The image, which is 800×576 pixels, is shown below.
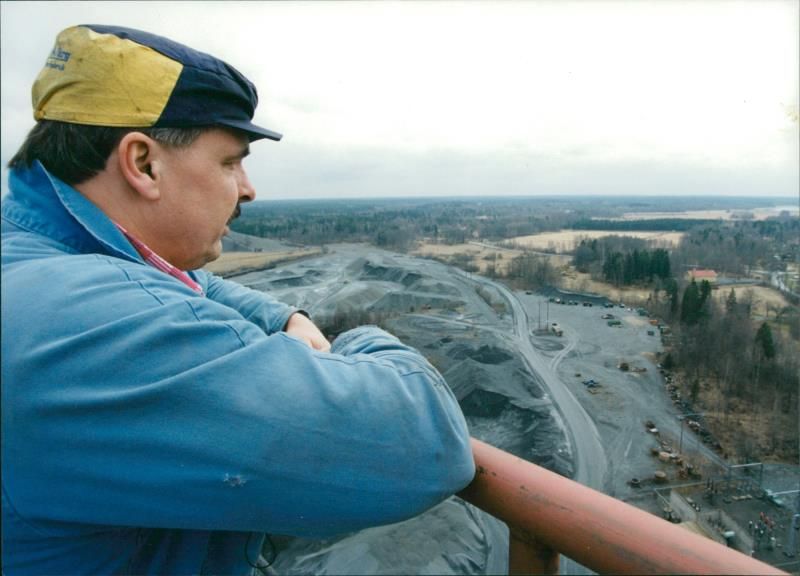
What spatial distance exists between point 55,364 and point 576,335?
33.3 feet

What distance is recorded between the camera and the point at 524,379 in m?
7.41

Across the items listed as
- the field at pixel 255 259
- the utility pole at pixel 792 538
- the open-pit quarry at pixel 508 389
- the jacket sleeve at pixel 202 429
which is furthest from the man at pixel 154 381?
the field at pixel 255 259

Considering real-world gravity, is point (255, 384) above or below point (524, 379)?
above

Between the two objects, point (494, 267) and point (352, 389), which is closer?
point (352, 389)

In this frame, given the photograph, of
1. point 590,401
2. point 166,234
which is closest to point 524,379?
point 590,401

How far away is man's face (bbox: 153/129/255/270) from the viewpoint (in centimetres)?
51

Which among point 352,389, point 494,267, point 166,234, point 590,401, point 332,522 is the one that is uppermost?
point 166,234

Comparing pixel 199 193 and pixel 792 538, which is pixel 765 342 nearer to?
pixel 792 538

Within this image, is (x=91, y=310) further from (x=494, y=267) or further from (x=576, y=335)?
(x=494, y=267)

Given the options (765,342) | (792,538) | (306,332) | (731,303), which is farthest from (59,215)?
(731,303)

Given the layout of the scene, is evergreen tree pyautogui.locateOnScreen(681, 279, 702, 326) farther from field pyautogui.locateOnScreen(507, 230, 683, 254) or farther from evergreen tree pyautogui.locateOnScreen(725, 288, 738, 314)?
field pyautogui.locateOnScreen(507, 230, 683, 254)

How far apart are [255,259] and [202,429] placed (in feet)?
36.4

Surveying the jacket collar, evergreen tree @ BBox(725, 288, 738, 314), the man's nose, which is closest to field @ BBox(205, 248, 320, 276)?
evergreen tree @ BBox(725, 288, 738, 314)

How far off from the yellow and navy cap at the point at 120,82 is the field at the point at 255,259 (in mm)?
6526
